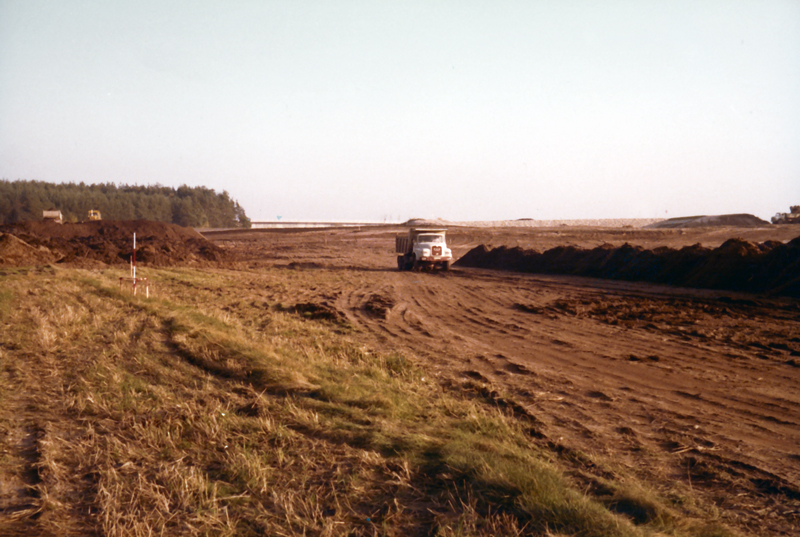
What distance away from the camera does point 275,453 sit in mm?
5352

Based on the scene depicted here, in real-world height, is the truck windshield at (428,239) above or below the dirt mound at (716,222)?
below

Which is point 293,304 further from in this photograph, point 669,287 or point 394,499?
point 669,287

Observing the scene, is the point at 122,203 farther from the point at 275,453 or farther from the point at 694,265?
the point at 275,453

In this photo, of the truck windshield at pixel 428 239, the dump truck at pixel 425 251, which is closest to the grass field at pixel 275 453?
the dump truck at pixel 425 251

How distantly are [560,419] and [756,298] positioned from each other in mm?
15373

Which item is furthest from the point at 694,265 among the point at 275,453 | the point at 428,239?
the point at 275,453

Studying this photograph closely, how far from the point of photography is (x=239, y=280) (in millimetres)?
25406

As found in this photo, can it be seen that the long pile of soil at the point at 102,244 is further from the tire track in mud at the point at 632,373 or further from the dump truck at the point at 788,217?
the dump truck at the point at 788,217

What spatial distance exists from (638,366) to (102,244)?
1361 inches

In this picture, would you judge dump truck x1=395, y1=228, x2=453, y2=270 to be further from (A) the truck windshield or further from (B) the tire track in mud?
(B) the tire track in mud

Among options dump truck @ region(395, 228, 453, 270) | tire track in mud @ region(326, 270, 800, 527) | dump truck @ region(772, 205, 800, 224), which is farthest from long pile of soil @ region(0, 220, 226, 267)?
dump truck @ region(772, 205, 800, 224)

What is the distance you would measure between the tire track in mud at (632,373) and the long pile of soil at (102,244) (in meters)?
18.8

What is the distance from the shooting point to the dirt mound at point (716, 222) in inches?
2815

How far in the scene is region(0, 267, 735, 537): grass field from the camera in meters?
4.13
